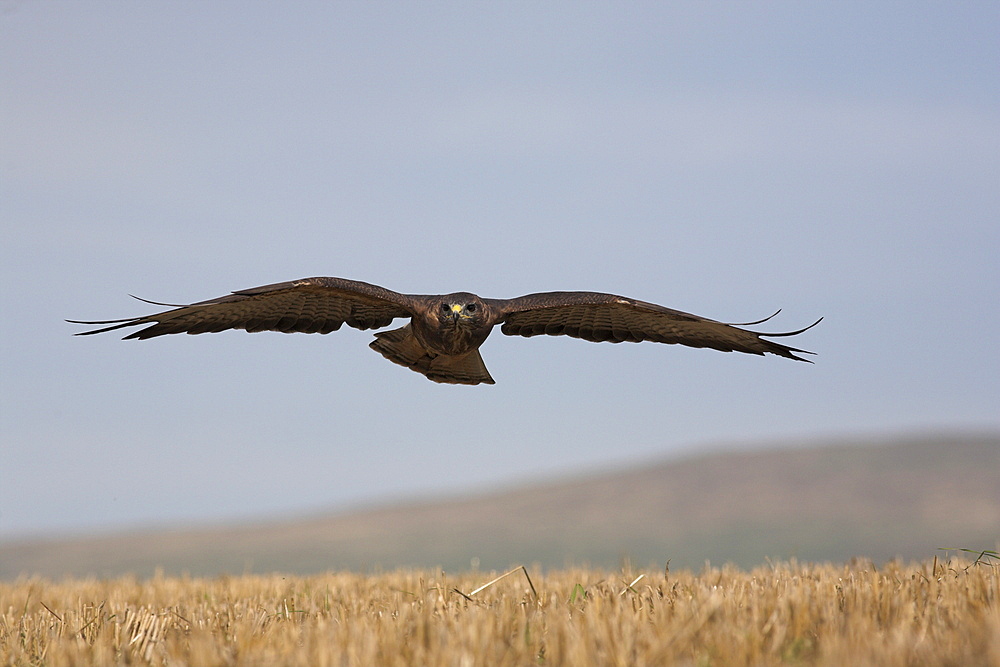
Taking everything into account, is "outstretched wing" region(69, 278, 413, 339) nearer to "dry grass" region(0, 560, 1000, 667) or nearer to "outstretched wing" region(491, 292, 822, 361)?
"outstretched wing" region(491, 292, 822, 361)

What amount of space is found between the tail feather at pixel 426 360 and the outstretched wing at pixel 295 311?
0.18 m

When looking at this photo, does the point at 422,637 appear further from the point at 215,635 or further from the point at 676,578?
the point at 676,578

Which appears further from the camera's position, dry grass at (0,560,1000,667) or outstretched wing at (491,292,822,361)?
outstretched wing at (491,292,822,361)

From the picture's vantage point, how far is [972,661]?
11.2 feet

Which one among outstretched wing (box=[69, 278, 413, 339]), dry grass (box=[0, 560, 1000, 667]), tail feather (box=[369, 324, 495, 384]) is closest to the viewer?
dry grass (box=[0, 560, 1000, 667])

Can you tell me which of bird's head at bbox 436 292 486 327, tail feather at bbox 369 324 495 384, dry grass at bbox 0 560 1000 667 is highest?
bird's head at bbox 436 292 486 327

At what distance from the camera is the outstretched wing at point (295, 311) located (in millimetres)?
7559

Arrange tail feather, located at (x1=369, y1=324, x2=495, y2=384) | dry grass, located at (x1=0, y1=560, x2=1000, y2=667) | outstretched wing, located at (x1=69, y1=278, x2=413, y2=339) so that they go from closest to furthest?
dry grass, located at (x1=0, y1=560, x2=1000, y2=667) → outstretched wing, located at (x1=69, y1=278, x2=413, y2=339) → tail feather, located at (x1=369, y1=324, x2=495, y2=384)

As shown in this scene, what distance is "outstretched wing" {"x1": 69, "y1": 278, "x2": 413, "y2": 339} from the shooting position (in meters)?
7.56

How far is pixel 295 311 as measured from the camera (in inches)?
334

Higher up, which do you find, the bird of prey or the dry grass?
the bird of prey

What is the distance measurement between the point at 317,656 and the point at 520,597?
255 cm

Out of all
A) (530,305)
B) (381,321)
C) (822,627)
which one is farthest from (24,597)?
(822,627)

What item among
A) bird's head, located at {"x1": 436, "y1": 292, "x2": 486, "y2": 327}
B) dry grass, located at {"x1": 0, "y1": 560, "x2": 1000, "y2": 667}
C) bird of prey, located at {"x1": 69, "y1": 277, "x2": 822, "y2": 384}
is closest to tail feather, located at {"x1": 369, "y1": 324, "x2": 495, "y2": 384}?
bird of prey, located at {"x1": 69, "y1": 277, "x2": 822, "y2": 384}
